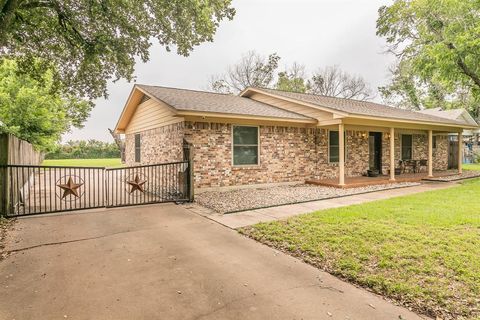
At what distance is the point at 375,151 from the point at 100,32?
44.2 feet

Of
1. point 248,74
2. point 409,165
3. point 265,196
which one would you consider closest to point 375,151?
point 409,165

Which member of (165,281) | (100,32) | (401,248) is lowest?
(165,281)

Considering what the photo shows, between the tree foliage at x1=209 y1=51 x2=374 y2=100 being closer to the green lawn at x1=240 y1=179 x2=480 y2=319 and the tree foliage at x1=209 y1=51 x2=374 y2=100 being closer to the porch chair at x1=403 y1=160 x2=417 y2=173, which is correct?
the porch chair at x1=403 y1=160 x2=417 y2=173

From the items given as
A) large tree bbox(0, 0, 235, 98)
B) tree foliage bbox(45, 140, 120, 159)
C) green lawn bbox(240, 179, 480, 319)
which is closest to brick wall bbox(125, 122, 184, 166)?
large tree bbox(0, 0, 235, 98)

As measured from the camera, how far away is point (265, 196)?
28.6ft

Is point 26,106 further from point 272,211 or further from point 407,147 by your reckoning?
point 407,147

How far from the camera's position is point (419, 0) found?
1306 centimetres

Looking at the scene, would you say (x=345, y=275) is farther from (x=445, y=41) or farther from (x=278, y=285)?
(x=445, y=41)

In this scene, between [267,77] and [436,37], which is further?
[267,77]

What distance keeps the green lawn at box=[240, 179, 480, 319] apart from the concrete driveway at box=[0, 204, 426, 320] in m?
0.31

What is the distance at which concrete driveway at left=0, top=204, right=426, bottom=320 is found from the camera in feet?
8.80

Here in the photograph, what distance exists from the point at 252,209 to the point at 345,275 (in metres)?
3.75

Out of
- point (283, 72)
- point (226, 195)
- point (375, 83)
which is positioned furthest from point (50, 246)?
point (375, 83)

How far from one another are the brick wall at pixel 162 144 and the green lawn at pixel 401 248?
512 cm
